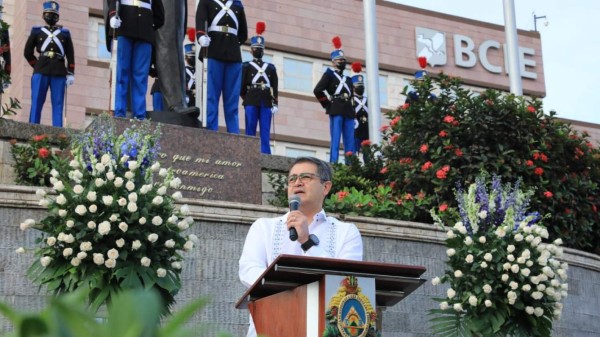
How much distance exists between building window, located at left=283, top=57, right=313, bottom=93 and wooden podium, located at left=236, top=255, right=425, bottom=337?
75.5 ft

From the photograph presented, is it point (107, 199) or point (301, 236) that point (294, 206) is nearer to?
point (301, 236)

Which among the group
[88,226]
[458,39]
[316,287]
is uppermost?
[458,39]

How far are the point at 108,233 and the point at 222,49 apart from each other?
6617mm

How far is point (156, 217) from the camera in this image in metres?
5.54

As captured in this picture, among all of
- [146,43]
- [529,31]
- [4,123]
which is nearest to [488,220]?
[146,43]

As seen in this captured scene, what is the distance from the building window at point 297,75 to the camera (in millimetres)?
26469

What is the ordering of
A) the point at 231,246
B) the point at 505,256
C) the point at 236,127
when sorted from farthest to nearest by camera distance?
the point at 236,127 → the point at 231,246 → the point at 505,256

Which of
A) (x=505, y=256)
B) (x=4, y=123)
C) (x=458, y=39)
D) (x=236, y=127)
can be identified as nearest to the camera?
(x=505, y=256)

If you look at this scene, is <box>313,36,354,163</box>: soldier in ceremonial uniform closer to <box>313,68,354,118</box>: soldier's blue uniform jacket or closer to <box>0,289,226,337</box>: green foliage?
<box>313,68,354,118</box>: soldier's blue uniform jacket

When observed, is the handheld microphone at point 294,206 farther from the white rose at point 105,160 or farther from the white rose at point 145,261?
the white rose at point 105,160

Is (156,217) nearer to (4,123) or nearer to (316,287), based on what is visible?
(316,287)

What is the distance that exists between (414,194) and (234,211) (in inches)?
136

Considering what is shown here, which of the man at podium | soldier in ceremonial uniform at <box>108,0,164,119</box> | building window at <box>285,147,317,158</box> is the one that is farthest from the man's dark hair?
building window at <box>285,147,317,158</box>

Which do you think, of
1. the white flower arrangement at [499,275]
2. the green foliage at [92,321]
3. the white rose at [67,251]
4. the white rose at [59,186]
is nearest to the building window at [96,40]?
the white flower arrangement at [499,275]
